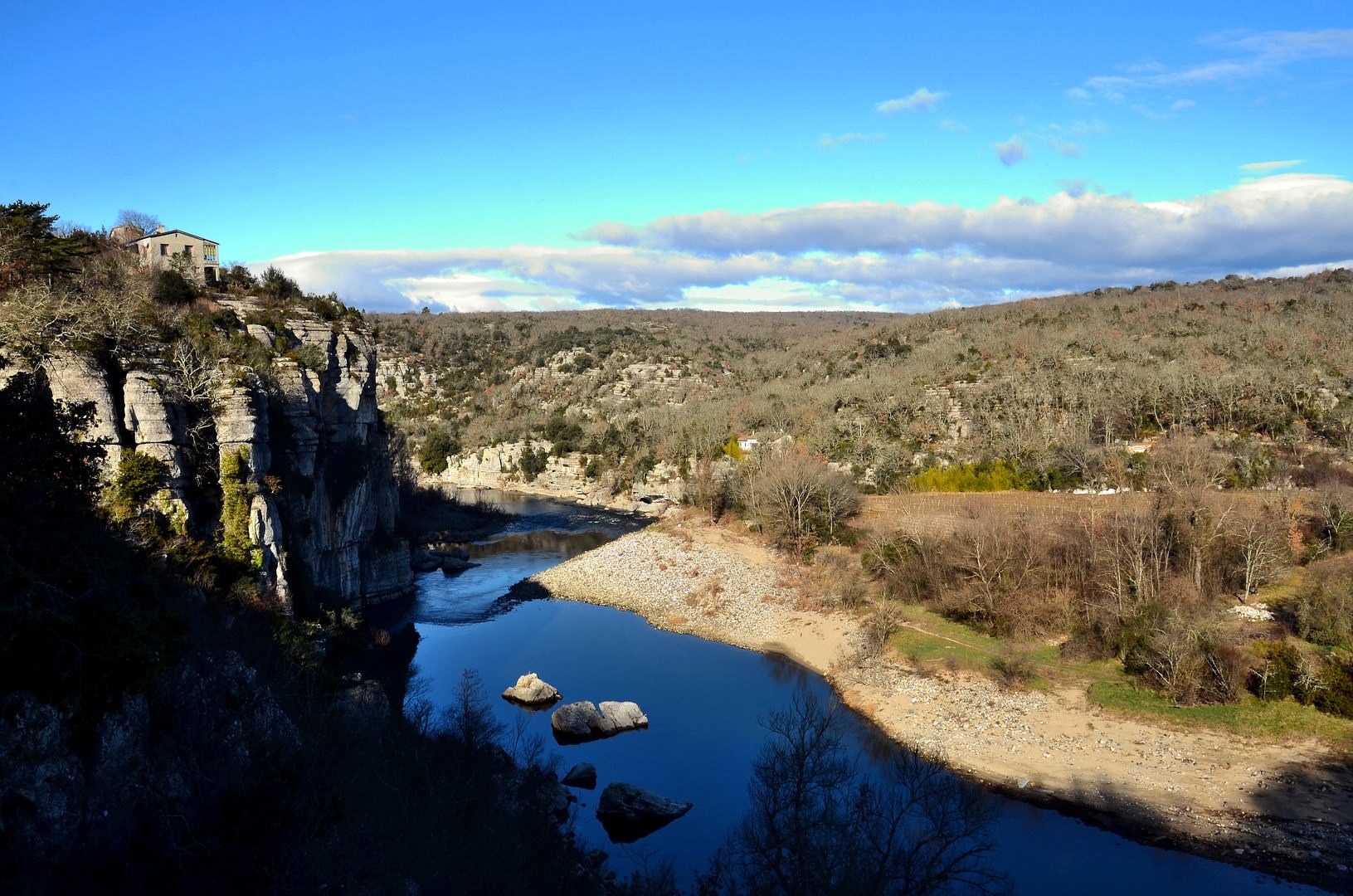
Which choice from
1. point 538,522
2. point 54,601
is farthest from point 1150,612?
point 538,522

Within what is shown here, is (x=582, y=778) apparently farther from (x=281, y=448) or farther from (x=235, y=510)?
(x=281, y=448)

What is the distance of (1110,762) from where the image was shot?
84.3ft

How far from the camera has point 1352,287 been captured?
319 ft

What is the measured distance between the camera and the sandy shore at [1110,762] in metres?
21.6

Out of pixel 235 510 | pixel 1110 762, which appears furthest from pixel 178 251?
pixel 1110 762

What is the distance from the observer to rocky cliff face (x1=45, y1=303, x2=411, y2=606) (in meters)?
22.1

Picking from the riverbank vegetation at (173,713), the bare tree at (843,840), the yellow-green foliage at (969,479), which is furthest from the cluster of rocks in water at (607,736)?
the yellow-green foliage at (969,479)

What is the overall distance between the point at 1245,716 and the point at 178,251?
42.7 m

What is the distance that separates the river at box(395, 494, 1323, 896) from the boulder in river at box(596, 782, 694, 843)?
0.28 m

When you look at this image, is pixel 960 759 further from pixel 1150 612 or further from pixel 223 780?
pixel 223 780

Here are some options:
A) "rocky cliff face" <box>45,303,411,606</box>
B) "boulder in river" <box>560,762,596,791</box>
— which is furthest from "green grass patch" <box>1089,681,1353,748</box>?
"rocky cliff face" <box>45,303,411,606</box>

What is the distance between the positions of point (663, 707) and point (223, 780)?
2004 cm

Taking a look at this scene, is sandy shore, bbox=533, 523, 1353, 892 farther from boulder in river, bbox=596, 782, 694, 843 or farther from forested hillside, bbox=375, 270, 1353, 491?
forested hillside, bbox=375, 270, 1353, 491

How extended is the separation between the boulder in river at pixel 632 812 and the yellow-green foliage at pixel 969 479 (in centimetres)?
3602
